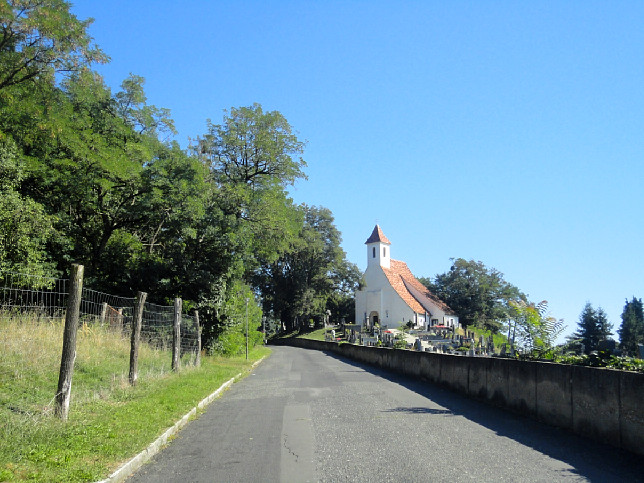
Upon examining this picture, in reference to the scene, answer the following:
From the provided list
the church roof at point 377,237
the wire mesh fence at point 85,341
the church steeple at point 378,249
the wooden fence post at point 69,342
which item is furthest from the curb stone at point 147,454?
the church roof at point 377,237

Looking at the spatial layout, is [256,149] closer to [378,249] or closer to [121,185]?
[121,185]

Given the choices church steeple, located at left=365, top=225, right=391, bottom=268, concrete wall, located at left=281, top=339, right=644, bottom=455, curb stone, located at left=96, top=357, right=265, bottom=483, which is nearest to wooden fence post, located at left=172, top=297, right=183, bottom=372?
curb stone, located at left=96, top=357, right=265, bottom=483

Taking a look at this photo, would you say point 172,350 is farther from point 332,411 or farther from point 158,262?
point 158,262

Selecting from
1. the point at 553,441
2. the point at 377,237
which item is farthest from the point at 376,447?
the point at 377,237

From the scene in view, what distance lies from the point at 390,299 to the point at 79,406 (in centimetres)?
7628

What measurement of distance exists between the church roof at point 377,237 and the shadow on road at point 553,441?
75.7 metres

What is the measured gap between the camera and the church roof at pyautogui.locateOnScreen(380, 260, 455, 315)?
82.0 m

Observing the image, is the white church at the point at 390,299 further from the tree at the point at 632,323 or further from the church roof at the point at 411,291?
the tree at the point at 632,323

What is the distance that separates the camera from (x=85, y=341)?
1254 centimetres

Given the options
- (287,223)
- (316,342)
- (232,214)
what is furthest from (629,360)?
(316,342)

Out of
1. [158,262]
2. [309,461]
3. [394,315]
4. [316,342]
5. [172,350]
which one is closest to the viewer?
[309,461]

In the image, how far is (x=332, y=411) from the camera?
10.9 m

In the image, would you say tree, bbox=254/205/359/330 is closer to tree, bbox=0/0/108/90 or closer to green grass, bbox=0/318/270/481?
tree, bbox=0/0/108/90

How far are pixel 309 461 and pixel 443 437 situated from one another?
8.35 ft
